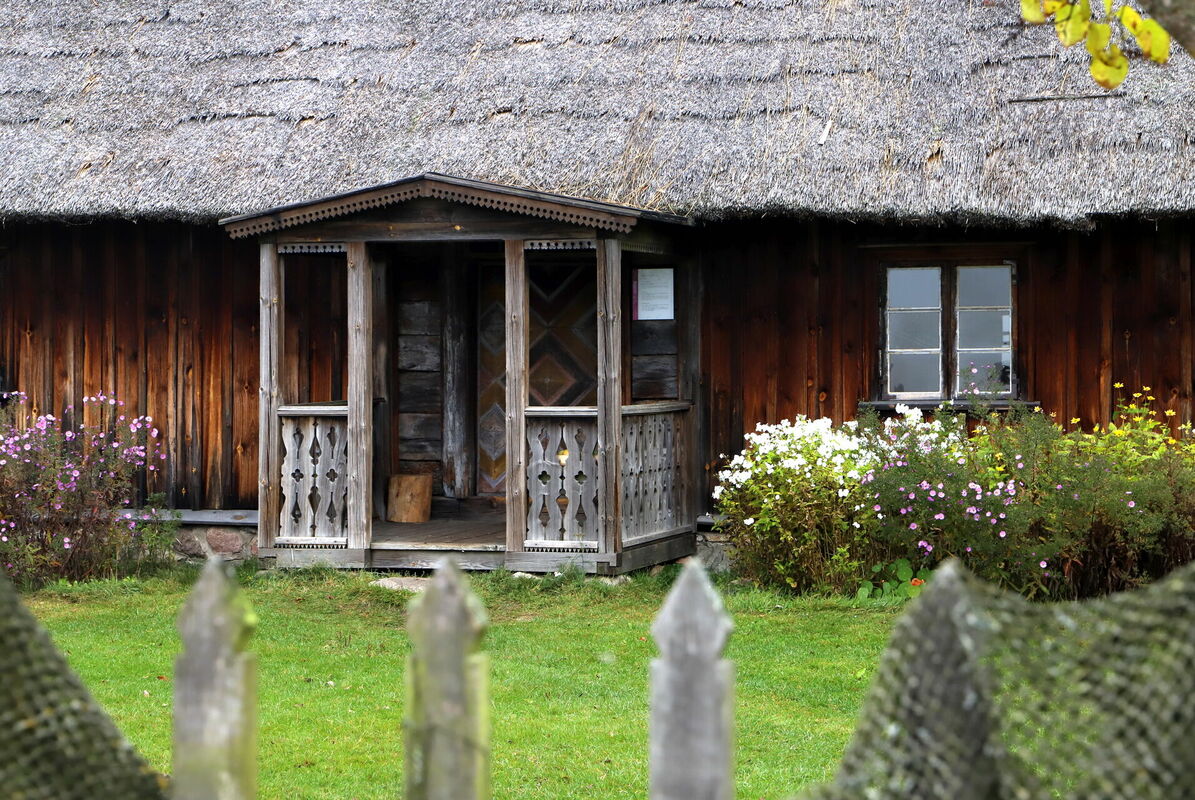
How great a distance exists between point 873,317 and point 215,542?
219 inches

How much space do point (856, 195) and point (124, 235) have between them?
6.01 m

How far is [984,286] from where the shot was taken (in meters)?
10.8

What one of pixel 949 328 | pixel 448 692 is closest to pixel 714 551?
pixel 949 328

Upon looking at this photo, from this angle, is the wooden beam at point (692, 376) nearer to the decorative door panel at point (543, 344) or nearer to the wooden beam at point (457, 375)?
the decorative door panel at point (543, 344)

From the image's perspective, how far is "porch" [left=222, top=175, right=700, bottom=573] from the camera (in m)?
9.95

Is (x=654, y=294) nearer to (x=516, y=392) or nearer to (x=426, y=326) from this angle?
(x=516, y=392)

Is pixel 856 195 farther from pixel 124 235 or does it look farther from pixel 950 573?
pixel 950 573

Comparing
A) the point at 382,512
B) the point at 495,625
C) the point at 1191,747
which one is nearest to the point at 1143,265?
the point at 495,625

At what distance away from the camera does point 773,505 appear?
973 cm

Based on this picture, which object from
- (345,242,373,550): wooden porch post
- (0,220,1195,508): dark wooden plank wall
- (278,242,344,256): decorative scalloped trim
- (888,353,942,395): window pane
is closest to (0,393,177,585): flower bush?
(0,220,1195,508): dark wooden plank wall

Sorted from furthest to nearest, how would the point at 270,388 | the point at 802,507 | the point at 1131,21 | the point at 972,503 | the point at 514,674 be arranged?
the point at 270,388, the point at 802,507, the point at 972,503, the point at 514,674, the point at 1131,21

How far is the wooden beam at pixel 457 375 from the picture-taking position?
12383 mm

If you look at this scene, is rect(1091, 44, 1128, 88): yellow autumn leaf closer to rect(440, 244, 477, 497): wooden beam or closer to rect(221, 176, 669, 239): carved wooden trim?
rect(221, 176, 669, 239): carved wooden trim

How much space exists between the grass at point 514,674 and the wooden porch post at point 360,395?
0.47 metres
